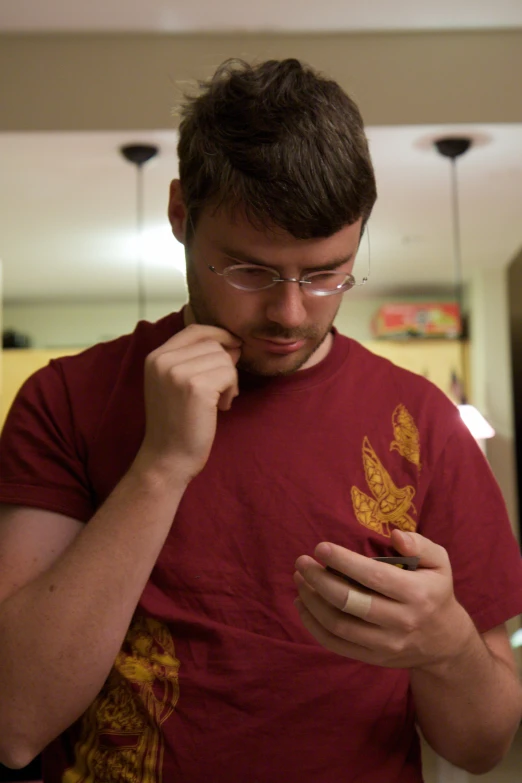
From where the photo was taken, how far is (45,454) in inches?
38.8

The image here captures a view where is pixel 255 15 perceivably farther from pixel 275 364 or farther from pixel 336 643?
pixel 336 643

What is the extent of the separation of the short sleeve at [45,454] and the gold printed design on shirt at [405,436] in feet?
1.17

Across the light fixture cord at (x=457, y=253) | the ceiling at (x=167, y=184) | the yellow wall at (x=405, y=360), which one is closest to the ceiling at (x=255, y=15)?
the ceiling at (x=167, y=184)

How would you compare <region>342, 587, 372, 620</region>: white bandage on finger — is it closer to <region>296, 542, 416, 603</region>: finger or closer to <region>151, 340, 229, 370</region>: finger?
<region>296, 542, 416, 603</region>: finger

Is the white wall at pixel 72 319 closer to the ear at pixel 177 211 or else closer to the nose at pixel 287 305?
the ear at pixel 177 211

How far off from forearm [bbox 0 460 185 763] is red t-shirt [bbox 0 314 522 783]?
0.08m

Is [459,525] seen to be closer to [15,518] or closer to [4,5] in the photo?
[15,518]

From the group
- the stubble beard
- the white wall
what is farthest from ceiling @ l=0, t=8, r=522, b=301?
the stubble beard

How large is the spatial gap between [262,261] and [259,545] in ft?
1.01

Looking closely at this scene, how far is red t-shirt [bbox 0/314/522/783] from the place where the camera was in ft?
3.11

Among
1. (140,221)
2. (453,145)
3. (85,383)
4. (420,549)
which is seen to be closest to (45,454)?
(85,383)

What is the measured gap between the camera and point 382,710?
0.99 metres

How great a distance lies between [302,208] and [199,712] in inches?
20.9

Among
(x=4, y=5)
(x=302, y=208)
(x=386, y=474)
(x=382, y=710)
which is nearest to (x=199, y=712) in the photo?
(x=382, y=710)
